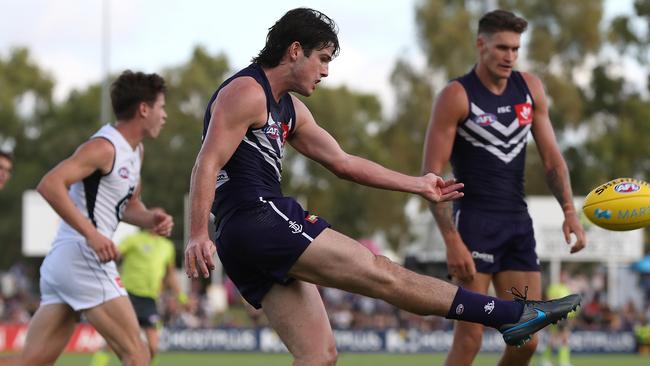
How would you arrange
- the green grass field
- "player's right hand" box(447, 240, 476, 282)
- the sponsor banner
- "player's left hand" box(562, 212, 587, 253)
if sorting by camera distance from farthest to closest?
1. the sponsor banner
2. the green grass field
3. "player's left hand" box(562, 212, 587, 253)
4. "player's right hand" box(447, 240, 476, 282)

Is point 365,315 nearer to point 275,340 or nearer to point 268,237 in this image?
point 275,340

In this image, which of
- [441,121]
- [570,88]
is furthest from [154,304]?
[570,88]

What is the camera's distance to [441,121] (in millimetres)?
8445

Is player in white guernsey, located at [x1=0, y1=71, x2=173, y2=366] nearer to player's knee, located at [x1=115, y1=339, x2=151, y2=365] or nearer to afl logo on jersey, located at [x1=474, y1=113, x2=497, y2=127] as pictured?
player's knee, located at [x1=115, y1=339, x2=151, y2=365]

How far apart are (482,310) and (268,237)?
4.13 ft

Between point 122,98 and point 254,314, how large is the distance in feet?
76.1

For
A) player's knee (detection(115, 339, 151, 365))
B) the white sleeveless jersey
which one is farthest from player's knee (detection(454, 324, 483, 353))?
the white sleeveless jersey

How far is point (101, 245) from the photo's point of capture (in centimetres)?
803

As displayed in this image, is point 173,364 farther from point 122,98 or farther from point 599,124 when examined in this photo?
point 599,124

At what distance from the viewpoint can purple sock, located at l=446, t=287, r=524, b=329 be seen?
21.4 ft

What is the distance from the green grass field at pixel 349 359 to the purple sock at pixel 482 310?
557 inches

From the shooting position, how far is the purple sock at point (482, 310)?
6531 millimetres

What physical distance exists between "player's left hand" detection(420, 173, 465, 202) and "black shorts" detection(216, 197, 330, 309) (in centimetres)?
62

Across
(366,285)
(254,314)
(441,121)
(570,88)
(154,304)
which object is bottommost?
(254,314)
